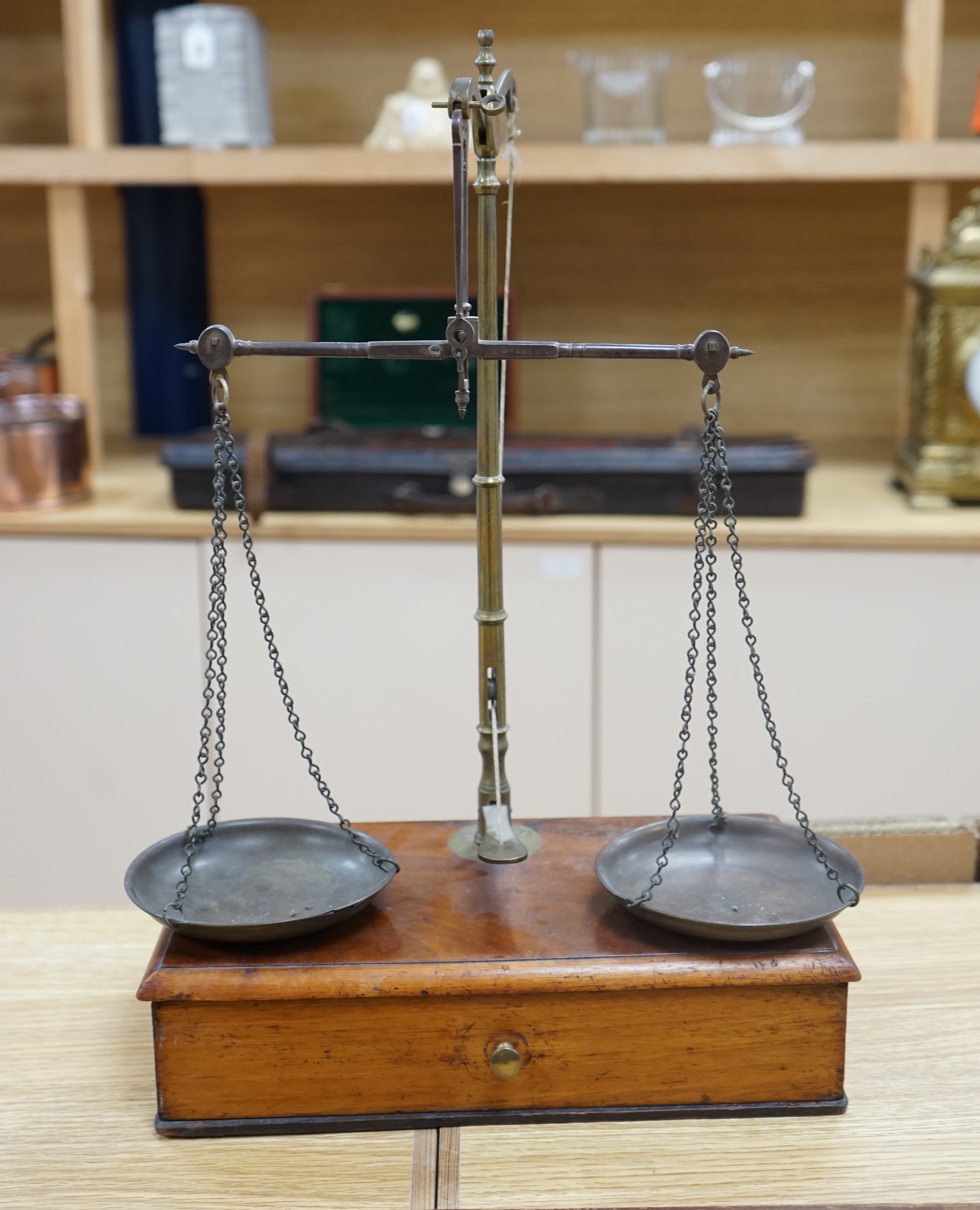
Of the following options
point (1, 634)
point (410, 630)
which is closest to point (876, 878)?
point (410, 630)

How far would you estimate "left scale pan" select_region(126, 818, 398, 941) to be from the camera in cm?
84

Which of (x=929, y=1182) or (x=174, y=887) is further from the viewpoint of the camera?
(x=174, y=887)

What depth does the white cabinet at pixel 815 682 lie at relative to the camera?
6.46 ft

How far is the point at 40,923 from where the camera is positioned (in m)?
1.10

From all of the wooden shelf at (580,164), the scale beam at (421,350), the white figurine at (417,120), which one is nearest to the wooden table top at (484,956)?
the scale beam at (421,350)

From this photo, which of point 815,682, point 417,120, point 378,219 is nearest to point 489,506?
point 815,682

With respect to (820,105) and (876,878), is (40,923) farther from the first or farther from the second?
(820,105)

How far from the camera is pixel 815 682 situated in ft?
6.55

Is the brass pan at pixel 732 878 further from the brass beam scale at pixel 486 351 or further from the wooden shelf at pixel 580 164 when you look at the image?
the wooden shelf at pixel 580 164

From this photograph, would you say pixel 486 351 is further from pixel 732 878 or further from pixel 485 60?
pixel 732 878

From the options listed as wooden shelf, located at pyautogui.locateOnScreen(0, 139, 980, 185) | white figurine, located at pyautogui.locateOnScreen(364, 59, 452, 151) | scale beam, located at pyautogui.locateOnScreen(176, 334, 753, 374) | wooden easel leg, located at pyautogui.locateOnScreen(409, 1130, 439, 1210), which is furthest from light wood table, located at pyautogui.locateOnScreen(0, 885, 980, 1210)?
white figurine, located at pyautogui.locateOnScreen(364, 59, 452, 151)

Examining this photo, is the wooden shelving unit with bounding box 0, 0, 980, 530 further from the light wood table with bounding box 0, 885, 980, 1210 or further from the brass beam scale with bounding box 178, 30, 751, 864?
the light wood table with bounding box 0, 885, 980, 1210

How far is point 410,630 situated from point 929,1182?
1.34m

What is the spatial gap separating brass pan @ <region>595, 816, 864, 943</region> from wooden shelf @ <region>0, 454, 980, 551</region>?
3.31 ft
